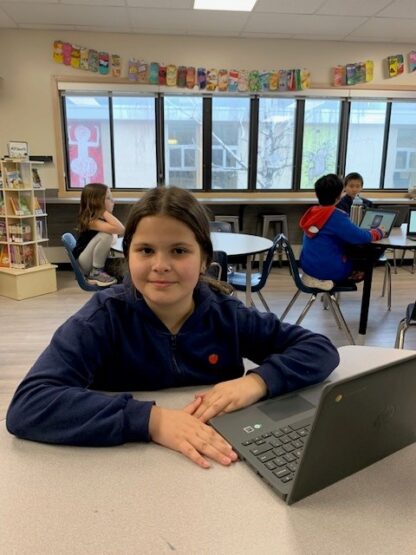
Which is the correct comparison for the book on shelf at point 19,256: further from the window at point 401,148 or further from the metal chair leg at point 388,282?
the window at point 401,148

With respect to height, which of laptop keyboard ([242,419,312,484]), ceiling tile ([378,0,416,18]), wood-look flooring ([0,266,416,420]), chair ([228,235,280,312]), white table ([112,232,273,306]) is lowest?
wood-look flooring ([0,266,416,420])

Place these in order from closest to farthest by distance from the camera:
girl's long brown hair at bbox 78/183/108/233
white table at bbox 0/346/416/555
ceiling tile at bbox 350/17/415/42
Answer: white table at bbox 0/346/416/555 → girl's long brown hair at bbox 78/183/108/233 → ceiling tile at bbox 350/17/415/42

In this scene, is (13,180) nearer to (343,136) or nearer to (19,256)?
(19,256)

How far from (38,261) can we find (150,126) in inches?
89.3

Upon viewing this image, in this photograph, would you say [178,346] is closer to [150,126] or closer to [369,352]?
[369,352]

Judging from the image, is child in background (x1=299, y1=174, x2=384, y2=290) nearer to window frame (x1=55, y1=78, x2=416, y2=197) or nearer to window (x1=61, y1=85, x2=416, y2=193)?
window frame (x1=55, y1=78, x2=416, y2=197)

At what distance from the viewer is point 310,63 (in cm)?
525

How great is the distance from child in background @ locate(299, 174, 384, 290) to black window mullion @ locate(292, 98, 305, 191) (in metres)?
2.87

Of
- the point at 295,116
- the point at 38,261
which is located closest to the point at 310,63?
the point at 295,116

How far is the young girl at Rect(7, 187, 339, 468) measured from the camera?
2.37 ft

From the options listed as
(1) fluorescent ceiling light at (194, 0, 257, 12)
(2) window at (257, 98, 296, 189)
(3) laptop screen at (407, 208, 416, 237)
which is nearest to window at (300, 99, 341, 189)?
(2) window at (257, 98, 296, 189)

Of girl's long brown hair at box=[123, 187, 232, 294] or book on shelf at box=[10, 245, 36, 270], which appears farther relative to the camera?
book on shelf at box=[10, 245, 36, 270]

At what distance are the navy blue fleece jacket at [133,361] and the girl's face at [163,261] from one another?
0.17 ft

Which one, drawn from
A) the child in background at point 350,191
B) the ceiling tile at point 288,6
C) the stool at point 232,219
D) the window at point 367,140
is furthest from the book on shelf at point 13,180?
the window at point 367,140
